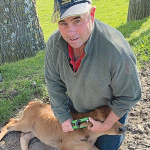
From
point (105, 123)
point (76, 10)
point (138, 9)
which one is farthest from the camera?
point (138, 9)

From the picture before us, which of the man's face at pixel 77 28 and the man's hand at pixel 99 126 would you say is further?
the man's hand at pixel 99 126

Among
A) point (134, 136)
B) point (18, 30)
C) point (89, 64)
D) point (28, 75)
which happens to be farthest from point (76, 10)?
point (18, 30)

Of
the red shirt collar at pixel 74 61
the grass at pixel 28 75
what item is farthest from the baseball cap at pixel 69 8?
the grass at pixel 28 75

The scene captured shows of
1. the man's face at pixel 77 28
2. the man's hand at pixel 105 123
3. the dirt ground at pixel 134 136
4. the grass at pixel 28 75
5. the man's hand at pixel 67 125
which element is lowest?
the dirt ground at pixel 134 136

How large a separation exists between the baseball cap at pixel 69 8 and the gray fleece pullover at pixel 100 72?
13.7 inches

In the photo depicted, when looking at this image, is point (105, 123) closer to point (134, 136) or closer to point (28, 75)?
point (134, 136)

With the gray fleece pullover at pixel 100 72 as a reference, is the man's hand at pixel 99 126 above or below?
below

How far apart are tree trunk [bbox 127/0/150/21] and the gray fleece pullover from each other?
6.78 metres

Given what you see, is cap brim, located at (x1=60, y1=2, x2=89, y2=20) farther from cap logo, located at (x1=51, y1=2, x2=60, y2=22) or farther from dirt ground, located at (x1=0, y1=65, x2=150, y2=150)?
dirt ground, located at (x1=0, y1=65, x2=150, y2=150)

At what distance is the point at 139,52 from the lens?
18.9 feet

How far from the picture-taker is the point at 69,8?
224cm

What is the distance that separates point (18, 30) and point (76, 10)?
15.5 feet

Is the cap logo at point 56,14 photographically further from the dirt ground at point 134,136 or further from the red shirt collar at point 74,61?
the dirt ground at point 134,136

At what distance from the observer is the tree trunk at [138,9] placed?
8.81 m
